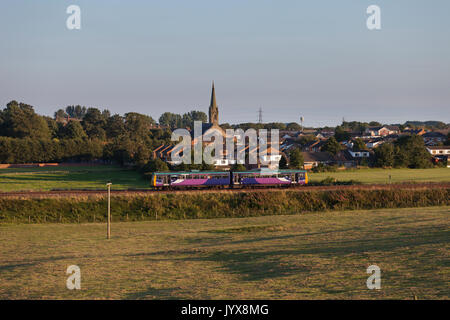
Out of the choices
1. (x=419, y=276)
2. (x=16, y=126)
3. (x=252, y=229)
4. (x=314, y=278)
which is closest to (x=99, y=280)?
(x=314, y=278)

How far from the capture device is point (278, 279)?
17125mm

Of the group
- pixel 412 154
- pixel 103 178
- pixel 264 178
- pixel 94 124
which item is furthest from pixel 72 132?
pixel 412 154

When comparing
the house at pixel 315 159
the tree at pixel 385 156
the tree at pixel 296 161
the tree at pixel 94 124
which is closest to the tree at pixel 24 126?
the tree at pixel 94 124

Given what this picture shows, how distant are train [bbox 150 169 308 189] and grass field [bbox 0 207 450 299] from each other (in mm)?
17102

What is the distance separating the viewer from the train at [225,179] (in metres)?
52.8

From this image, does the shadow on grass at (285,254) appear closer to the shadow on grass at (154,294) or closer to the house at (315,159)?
the shadow on grass at (154,294)

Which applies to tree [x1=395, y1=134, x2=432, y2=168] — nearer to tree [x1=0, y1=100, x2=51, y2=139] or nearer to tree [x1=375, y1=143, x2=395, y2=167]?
tree [x1=375, y1=143, x2=395, y2=167]

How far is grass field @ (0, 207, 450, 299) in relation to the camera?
15.5m

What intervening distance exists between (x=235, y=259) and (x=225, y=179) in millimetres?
33101

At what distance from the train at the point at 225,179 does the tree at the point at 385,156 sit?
4070cm

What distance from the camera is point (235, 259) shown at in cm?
2197

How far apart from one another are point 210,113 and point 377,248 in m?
146

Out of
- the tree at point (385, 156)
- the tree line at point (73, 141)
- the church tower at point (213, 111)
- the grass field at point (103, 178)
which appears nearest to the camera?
the grass field at point (103, 178)

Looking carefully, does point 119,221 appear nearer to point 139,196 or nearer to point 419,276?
point 139,196
